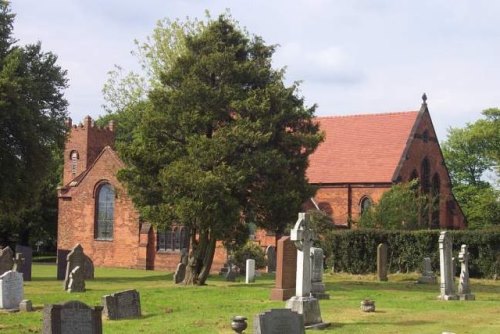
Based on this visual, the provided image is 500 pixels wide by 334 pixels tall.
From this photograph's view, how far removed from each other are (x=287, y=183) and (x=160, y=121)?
17.9 feet

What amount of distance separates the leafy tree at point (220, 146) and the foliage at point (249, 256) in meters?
9.13

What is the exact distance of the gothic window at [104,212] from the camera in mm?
45062

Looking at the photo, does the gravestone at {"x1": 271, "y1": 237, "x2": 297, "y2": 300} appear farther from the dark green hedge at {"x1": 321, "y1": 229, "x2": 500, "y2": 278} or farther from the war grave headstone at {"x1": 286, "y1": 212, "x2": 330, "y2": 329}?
the dark green hedge at {"x1": 321, "y1": 229, "x2": 500, "y2": 278}

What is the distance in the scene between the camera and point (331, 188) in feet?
150

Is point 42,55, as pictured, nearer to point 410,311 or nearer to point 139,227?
point 139,227

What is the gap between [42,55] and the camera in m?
31.6

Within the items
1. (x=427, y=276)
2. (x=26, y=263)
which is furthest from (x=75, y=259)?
(x=427, y=276)

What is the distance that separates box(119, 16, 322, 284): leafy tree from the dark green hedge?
894cm

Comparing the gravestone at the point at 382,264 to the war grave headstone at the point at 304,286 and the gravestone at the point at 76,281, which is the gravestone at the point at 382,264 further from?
the war grave headstone at the point at 304,286

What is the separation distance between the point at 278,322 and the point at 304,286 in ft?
13.0

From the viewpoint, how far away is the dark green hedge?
33.2 meters

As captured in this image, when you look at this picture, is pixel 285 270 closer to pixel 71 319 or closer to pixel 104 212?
pixel 71 319

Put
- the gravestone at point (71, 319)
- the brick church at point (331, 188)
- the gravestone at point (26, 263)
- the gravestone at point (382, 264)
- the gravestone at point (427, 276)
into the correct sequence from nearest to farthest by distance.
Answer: the gravestone at point (71, 319) → the gravestone at point (427, 276) → the gravestone at point (26, 263) → the gravestone at point (382, 264) → the brick church at point (331, 188)

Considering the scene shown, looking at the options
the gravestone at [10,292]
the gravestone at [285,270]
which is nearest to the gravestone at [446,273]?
the gravestone at [285,270]
